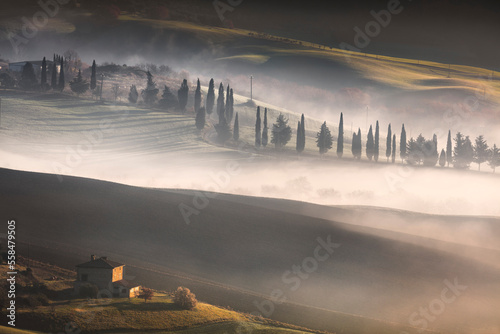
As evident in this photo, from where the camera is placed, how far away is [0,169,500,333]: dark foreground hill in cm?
6769

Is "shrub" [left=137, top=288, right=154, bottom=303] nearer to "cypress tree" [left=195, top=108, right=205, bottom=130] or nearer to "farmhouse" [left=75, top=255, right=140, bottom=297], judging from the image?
"farmhouse" [left=75, top=255, right=140, bottom=297]

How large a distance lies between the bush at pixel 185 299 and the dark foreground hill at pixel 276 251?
566cm

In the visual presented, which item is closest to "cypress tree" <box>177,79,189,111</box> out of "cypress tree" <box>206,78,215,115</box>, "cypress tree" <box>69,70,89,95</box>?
"cypress tree" <box>206,78,215,115</box>

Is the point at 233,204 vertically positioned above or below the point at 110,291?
above

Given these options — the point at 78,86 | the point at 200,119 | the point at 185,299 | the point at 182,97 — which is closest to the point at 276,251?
the point at 185,299

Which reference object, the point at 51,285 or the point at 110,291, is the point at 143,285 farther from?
the point at 51,285

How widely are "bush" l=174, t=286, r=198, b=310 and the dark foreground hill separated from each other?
5.66 m

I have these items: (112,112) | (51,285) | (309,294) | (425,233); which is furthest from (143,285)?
(112,112)

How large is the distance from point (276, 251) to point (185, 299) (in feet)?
62.3

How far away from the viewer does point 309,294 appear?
69.8 m

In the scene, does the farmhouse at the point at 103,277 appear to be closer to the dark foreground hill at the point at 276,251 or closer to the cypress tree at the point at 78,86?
the dark foreground hill at the point at 276,251

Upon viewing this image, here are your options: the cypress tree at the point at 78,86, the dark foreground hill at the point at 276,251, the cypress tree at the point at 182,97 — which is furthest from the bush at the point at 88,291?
the cypress tree at the point at 78,86

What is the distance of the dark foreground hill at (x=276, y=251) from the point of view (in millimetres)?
67688

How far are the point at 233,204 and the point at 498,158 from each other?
111 m
